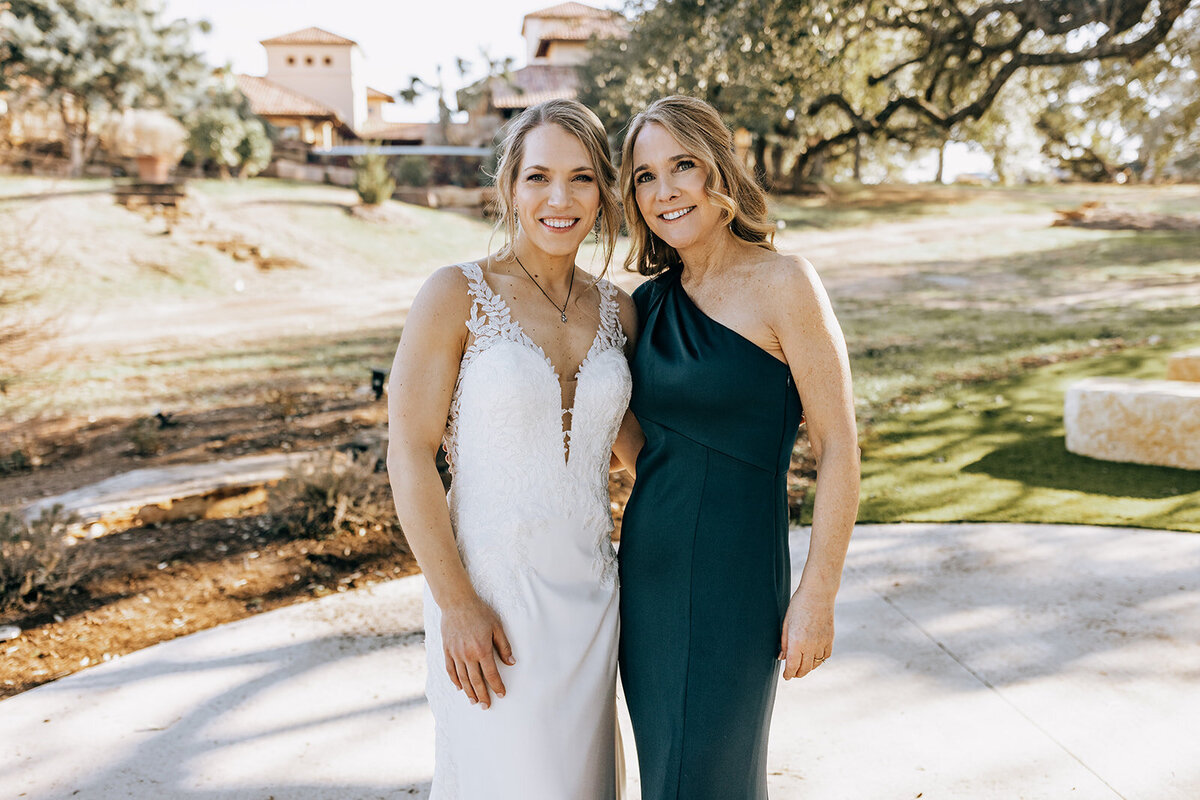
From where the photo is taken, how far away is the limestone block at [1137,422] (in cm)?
581

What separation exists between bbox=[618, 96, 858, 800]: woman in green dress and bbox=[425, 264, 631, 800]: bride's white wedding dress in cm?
10

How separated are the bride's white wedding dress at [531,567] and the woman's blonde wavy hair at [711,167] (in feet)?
1.46

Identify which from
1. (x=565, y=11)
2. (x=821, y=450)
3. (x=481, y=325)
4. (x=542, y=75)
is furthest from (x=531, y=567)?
(x=565, y=11)

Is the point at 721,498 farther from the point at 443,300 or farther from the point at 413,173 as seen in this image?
the point at 413,173

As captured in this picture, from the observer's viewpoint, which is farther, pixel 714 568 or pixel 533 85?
pixel 533 85

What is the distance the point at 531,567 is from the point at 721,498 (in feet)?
1.57

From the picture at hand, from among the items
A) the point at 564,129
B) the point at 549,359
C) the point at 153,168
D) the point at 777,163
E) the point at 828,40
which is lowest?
the point at 549,359

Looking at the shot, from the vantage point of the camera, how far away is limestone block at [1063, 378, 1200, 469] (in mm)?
5812

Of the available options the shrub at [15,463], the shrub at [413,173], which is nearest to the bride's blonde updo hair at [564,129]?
the shrub at [15,463]

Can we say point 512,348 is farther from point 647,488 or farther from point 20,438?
point 20,438

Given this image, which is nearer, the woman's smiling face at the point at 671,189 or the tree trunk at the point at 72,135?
the woman's smiling face at the point at 671,189

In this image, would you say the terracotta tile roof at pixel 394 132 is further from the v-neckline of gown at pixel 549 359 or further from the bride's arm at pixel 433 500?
the bride's arm at pixel 433 500

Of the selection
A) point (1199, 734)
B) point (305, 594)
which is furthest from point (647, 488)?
point (305, 594)

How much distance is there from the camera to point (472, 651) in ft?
6.44
